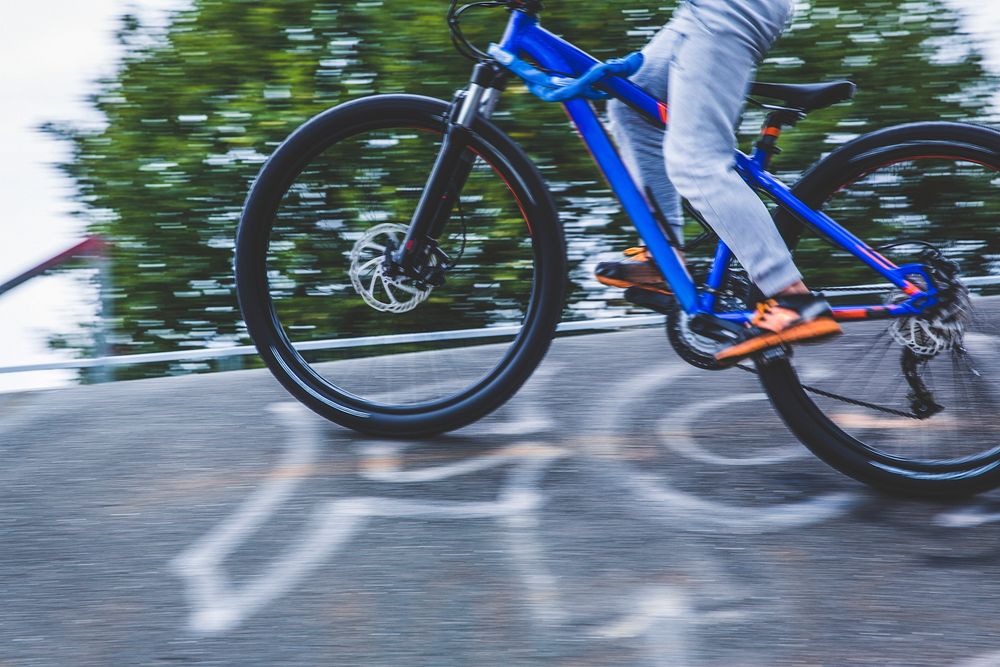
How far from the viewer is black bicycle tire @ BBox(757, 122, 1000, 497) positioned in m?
2.74

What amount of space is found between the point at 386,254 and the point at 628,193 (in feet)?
2.54

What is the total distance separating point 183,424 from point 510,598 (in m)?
1.66

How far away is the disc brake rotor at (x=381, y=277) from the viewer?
10.4 ft

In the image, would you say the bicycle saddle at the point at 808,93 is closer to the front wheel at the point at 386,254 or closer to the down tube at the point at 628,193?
the down tube at the point at 628,193

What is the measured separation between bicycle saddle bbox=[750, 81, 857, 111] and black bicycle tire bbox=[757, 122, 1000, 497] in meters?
0.15

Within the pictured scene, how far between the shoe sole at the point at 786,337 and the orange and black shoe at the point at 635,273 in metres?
0.33

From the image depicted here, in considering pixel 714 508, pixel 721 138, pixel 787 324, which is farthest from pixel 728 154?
pixel 714 508

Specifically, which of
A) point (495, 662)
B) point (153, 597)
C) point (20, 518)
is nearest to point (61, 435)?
point (20, 518)

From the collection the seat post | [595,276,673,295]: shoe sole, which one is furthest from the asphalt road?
the seat post

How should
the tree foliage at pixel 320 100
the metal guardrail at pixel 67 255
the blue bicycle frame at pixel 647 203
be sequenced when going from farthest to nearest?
the tree foliage at pixel 320 100
the metal guardrail at pixel 67 255
the blue bicycle frame at pixel 647 203

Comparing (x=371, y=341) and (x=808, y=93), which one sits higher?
(x=808, y=93)

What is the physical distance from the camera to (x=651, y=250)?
295 centimetres

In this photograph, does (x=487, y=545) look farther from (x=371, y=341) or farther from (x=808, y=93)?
(x=808, y=93)

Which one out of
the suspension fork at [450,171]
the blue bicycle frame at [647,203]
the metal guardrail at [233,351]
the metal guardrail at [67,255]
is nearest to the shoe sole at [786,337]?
the blue bicycle frame at [647,203]
